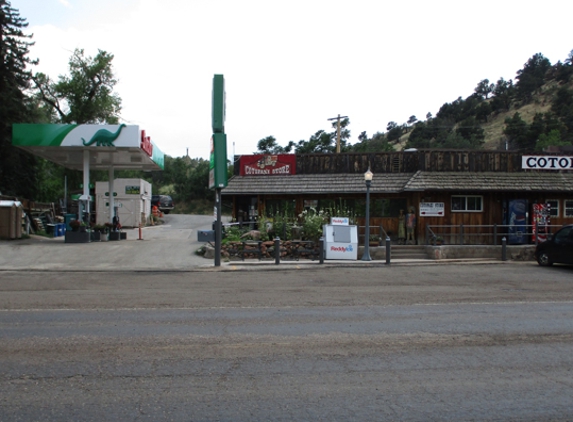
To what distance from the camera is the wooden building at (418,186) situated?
77.3 feet

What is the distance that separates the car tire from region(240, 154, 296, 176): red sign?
40.1 feet

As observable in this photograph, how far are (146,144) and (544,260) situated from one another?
60.8 ft

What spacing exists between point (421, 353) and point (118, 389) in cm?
383

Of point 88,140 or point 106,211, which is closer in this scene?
point 88,140

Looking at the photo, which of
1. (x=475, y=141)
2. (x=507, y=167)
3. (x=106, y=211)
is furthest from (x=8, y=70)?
(x=475, y=141)

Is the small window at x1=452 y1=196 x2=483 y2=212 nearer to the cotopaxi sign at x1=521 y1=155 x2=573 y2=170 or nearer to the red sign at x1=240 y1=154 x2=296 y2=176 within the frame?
the cotopaxi sign at x1=521 y1=155 x2=573 y2=170

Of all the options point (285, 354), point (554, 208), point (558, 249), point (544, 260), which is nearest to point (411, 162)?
point (554, 208)

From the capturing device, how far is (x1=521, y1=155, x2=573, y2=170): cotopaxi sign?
80.4ft

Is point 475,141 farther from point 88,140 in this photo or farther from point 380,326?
point 380,326

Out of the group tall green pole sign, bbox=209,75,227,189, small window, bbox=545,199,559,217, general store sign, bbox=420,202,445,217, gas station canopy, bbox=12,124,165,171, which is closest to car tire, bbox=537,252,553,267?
general store sign, bbox=420,202,445,217

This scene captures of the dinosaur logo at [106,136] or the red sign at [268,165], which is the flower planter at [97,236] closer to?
the dinosaur logo at [106,136]

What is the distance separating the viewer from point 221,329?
8.20 metres

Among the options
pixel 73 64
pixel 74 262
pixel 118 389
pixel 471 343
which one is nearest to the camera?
pixel 118 389

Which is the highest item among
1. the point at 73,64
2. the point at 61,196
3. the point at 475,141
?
the point at 73,64
